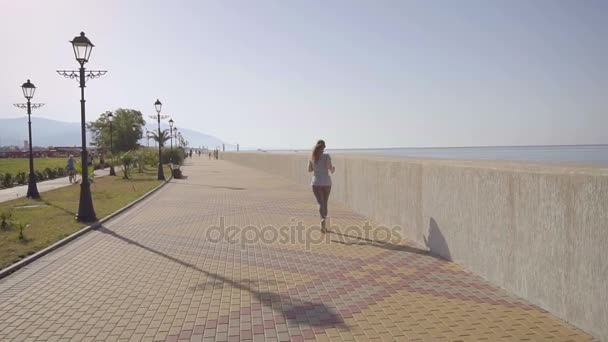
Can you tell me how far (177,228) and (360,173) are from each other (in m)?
4.16

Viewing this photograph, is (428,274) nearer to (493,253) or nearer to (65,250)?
(493,253)

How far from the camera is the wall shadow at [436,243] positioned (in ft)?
21.7

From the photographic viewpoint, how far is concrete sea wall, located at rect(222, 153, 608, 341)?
12.8ft

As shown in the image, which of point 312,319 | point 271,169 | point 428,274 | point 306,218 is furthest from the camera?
point 271,169

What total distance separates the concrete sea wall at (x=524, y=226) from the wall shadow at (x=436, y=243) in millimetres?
14

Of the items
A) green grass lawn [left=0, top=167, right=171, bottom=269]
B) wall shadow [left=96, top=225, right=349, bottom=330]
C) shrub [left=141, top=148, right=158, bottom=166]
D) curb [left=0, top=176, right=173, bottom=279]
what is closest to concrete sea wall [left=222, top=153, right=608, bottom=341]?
wall shadow [left=96, top=225, right=349, bottom=330]

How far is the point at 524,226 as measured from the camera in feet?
15.8

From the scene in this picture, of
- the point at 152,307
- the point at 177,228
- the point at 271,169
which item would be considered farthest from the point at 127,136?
the point at 152,307

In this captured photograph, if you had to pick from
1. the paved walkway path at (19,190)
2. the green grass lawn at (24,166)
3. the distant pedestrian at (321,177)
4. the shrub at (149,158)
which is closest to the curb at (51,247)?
the distant pedestrian at (321,177)

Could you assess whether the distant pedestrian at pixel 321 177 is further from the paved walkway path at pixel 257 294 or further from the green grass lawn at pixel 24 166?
the green grass lawn at pixel 24 166

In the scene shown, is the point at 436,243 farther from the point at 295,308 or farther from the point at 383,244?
the point at 295,308

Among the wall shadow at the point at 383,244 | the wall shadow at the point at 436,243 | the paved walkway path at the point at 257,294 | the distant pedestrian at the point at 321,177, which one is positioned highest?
the distant pedestrian at the point at 321,177

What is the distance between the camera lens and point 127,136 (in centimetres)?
7994

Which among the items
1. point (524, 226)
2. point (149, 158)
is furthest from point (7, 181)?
point (524, 226)
